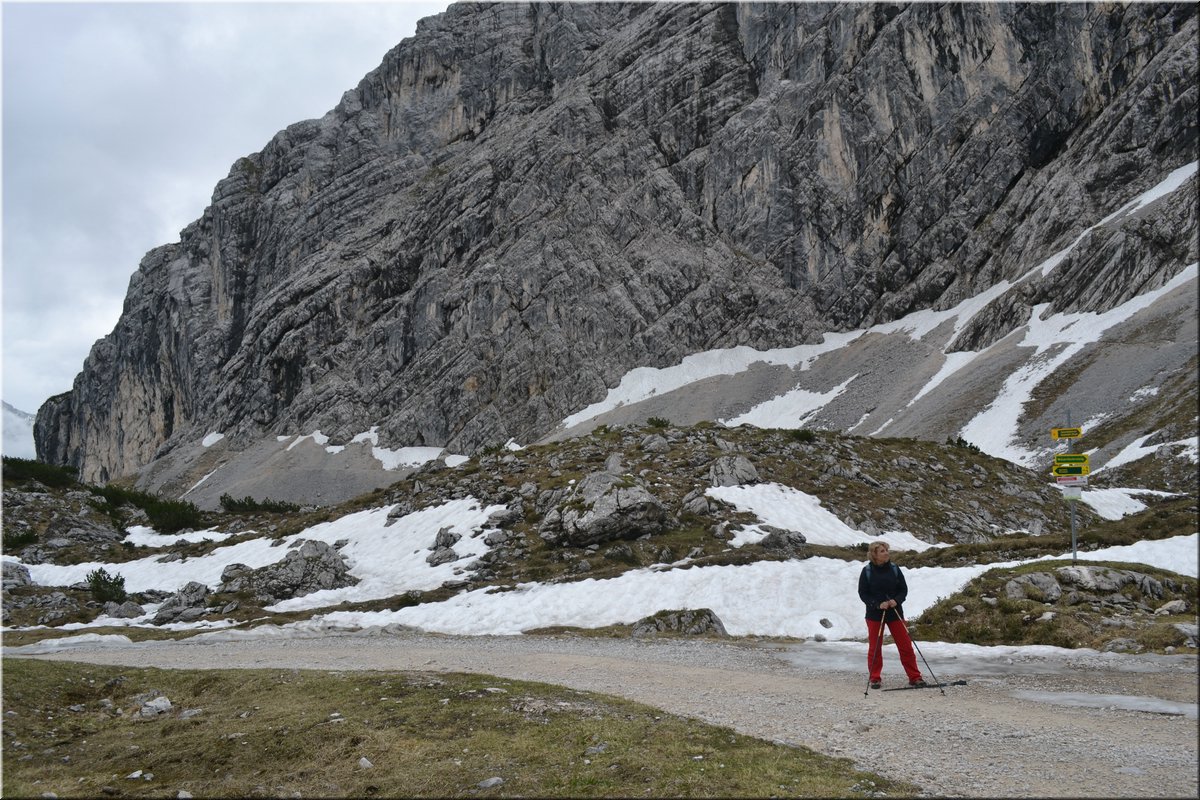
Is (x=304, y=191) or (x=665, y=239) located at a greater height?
(x=304, y=191)

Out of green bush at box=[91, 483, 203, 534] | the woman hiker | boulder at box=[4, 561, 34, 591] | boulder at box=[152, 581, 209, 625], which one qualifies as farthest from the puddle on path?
green bush at box=[91, 483, 203, 534]

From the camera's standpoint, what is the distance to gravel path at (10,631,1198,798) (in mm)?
7309

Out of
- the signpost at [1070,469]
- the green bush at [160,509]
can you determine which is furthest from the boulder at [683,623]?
the green bush at [160,509]

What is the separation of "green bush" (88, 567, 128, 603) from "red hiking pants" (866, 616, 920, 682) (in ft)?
137

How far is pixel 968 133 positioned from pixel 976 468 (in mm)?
103670

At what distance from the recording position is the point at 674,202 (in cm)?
14262

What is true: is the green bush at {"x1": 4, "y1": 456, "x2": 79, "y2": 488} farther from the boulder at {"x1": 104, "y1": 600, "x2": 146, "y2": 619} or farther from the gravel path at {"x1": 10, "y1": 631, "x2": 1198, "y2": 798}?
the gravel path at {"x1": 10, "y1": 631, "x2": 1198, "y2": 798}

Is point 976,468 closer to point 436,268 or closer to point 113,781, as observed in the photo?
point 113,781

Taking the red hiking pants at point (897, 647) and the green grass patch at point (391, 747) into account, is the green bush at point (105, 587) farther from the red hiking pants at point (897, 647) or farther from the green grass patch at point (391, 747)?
the red hiking pants at point (897, 647)

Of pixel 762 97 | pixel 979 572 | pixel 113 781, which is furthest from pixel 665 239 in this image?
pixel 113 781

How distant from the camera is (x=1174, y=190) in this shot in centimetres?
8812

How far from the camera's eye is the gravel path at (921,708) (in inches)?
288

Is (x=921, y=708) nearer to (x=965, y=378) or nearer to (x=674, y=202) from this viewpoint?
(x=965, y=378)

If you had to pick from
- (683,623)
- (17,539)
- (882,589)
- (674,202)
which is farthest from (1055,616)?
(674,202)
